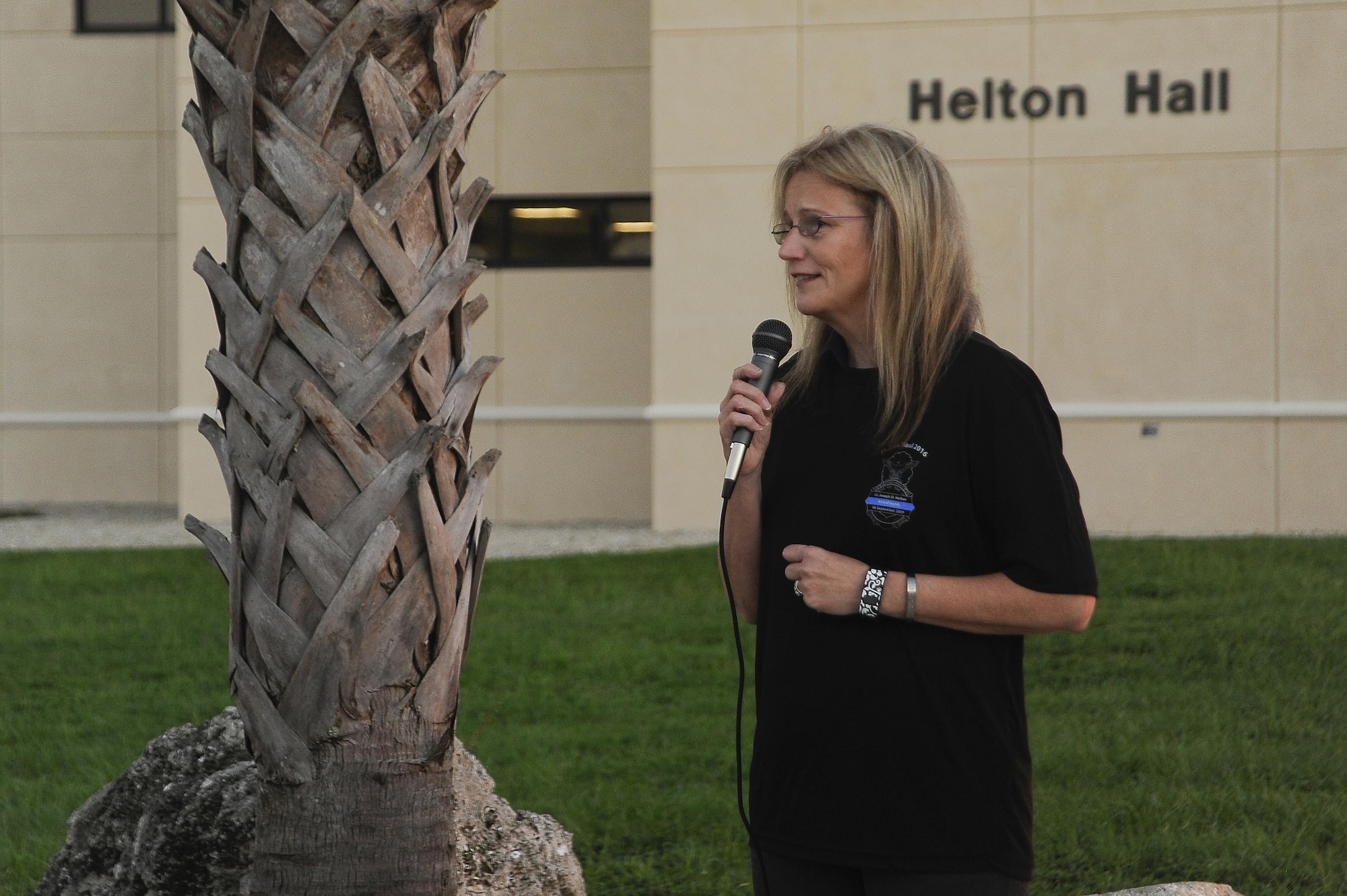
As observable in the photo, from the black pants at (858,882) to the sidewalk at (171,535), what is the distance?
9.42 metres

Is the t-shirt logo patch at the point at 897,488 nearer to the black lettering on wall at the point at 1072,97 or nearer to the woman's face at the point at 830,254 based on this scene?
the woman's face at the point at 830,254

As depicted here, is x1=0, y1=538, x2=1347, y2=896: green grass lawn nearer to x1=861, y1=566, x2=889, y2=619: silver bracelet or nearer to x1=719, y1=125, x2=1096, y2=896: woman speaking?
x1=719, y1=125, x2=1096, y2=896: woman speaking

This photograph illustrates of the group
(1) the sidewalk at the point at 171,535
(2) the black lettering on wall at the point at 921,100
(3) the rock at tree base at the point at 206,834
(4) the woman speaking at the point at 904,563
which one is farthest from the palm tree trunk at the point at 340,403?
(2) the black lettering on wall at the point at 921,100

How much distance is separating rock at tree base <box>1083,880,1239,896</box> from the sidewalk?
8.49 m

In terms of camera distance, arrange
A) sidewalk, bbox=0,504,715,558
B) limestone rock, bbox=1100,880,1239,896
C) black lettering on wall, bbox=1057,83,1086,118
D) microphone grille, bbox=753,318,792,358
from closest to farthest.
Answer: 1. microphone grille, bbox=753,318,792,358
2. limestone rock, bbox=1100,880,1239,896
3. sidewalk, bbox=0,504,715,558
4. black lettering on wall, bbox=1057,83,1086,118

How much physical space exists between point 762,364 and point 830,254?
336 millimetres

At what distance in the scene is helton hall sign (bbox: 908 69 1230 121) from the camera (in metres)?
12.8

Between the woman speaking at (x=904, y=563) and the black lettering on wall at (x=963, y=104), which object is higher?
the black lettering on wall at (x=963, y=104)

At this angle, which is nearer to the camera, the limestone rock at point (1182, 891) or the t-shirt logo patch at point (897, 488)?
the t-shirt logo patch at point (897, 488)

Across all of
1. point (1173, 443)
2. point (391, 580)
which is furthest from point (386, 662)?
point (1173, 443)

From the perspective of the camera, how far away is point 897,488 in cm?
241

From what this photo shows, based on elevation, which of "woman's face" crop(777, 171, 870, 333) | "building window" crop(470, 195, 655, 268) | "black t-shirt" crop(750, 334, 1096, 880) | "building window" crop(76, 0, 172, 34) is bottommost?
"black t-shirt" crop(750, 334, 1096, 880)

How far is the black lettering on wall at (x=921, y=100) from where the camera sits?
43.3ft

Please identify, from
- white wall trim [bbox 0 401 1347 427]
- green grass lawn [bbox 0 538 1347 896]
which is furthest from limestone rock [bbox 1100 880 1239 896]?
white wall trim [bbox 0 401 1347 427]
